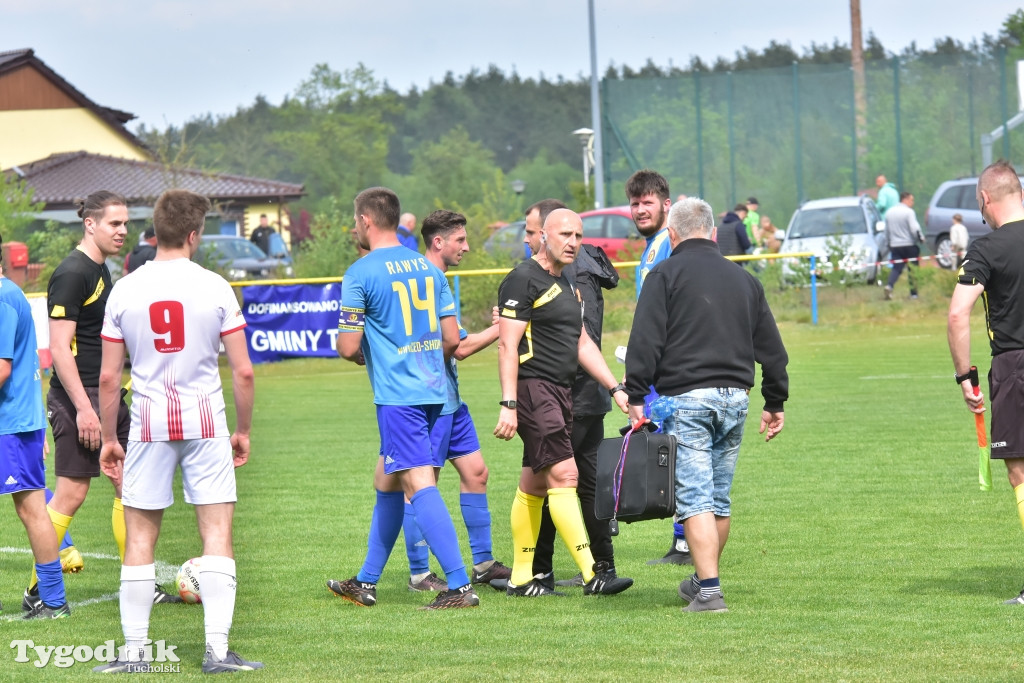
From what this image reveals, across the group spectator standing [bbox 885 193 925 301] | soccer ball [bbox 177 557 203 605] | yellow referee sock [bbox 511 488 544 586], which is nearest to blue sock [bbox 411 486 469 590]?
yellow referee sock [bbox 511 488 544 586]

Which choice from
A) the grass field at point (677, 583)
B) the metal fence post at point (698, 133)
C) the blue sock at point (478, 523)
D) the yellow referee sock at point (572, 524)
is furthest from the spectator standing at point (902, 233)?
the yellow referee sock at point (572, 524)

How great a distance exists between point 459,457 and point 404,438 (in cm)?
82

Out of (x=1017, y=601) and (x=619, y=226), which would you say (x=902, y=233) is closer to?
(x=619, y=226)

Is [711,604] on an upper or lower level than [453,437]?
lower

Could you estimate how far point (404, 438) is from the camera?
6.79 metres

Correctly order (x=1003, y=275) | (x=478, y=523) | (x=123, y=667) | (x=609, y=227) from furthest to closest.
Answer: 1. (x=609, y=227)
2. (x=478, y=523)
3. (x=1003, y=275)
4. (x=123, y=667)

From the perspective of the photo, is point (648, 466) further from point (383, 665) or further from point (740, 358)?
point (383, 665)

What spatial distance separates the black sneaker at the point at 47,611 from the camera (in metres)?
6.94

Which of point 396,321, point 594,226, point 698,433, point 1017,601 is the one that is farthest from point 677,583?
point 594,226

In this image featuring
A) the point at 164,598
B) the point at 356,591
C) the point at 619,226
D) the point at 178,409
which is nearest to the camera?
the point at 178,409

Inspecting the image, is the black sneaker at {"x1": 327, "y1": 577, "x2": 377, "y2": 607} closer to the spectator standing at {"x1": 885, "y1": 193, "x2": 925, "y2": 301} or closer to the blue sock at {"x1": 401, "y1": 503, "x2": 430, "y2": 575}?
the blue sock at {"x1": 401, "y1": 503, "x2": 430, "y2": 575}

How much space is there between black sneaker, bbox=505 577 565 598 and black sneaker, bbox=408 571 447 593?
1.32 feet

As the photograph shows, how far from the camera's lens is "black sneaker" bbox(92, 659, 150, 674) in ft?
18.6

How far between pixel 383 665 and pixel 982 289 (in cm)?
343
